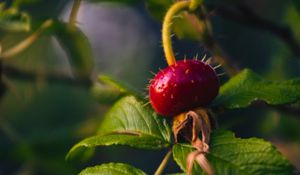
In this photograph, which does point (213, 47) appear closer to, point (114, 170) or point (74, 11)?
point (74, 11)

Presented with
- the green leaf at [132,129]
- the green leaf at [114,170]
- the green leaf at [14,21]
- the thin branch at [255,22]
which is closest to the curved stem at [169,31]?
the green leaf at [132,129]

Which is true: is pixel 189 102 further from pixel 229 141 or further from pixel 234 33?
pixel 234 33

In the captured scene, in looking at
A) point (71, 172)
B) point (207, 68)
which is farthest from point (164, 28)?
point (71, 172)

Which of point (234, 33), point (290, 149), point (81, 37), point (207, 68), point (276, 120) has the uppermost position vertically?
point (207, 68)

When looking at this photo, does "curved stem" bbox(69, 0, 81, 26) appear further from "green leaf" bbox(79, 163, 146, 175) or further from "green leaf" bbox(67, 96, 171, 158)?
"green leaf" bbox(79, 163, 146, 175)

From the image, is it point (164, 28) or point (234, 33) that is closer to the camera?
point (164, 28)

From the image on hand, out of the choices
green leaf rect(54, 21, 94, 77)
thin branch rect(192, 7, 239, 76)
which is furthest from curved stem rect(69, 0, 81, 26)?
thin branch rect(192, 7, 239, 76)

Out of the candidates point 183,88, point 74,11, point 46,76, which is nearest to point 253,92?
point 183,88
